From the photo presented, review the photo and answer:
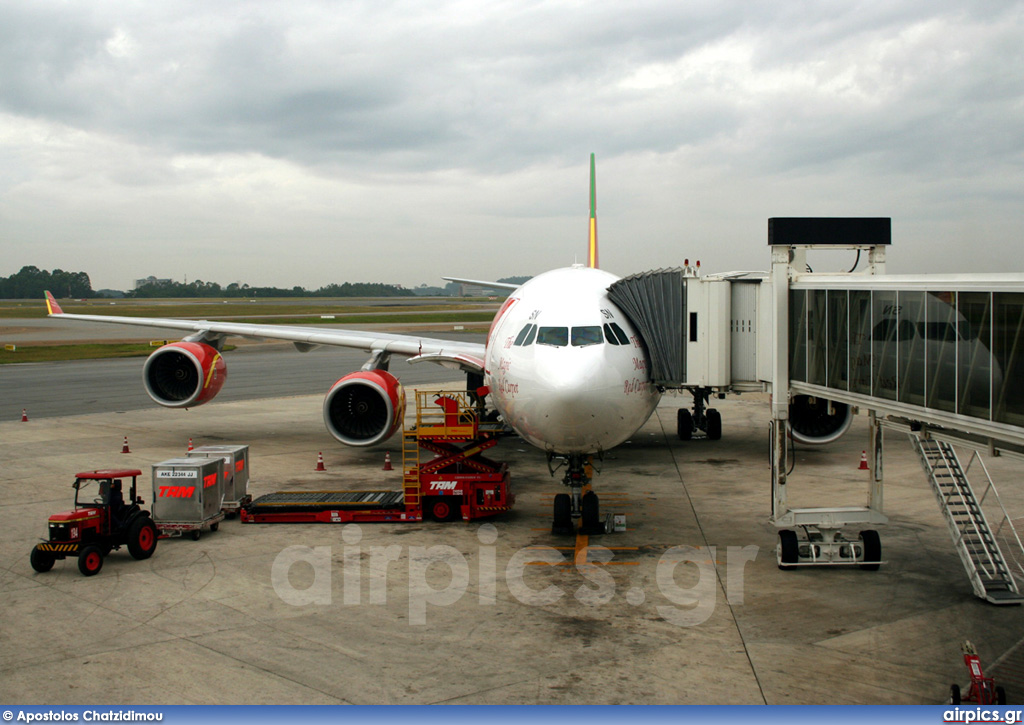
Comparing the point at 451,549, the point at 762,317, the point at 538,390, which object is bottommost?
the point at 451,549

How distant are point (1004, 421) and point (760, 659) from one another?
3694 mm

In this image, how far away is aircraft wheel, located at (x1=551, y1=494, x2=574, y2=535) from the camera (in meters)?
15.5

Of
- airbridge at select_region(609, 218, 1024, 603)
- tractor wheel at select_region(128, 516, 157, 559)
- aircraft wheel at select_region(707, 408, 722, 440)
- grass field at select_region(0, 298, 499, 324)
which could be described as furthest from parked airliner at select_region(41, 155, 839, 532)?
grass field at select_region(0, 298, 499, 324)

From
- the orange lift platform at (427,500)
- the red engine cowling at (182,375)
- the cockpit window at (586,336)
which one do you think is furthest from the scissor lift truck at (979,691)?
the red engine cowling at (182,375)

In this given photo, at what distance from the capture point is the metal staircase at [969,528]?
1203cm

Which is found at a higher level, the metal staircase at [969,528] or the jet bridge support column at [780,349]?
the jet bridge support column at [780,349]

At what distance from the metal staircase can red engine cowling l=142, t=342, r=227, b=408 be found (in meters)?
19.5

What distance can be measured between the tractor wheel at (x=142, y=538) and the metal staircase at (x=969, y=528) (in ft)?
38.8

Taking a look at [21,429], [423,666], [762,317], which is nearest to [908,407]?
[762,317]

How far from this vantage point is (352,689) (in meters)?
9.06

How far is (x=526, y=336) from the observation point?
584 inches

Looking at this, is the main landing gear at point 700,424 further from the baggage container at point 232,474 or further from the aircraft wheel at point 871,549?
the baggage container at point 232,474

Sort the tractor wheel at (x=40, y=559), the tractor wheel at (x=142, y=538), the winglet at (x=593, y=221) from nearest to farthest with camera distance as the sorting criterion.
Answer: the tractor wheel at (x=40, y=559), the tractor wheel at (x=142, y=538), the winglet at (x=593, y=221)

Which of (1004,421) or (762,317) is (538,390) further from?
(1004,421)
